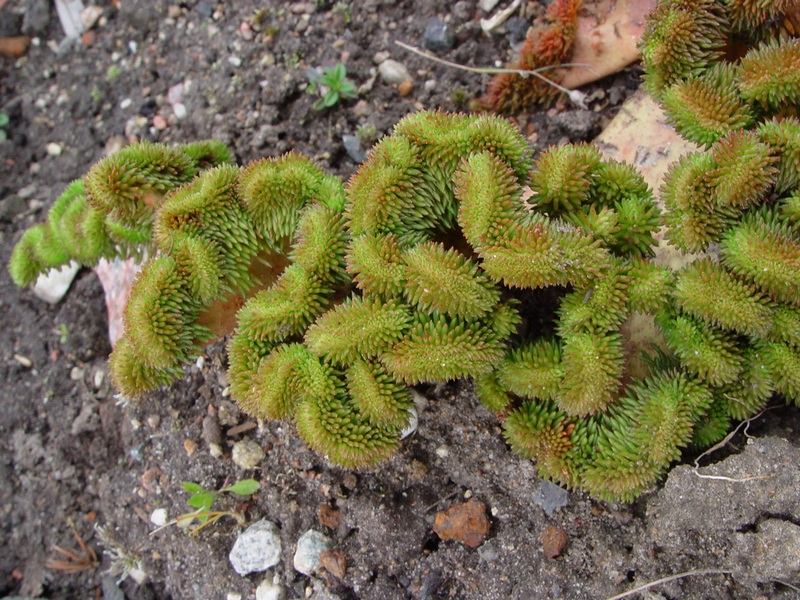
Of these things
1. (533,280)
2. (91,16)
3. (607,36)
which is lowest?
(91,16)

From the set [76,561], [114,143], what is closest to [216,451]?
[76,561]

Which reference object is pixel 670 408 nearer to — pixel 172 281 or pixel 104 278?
pixel 172 281

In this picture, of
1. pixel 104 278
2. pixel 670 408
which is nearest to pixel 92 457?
pixel 104 278

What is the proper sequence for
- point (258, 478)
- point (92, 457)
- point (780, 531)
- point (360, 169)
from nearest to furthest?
1. point (780, 531)
2. point (360, 169)
3. point (258, 478)
4. point (92, 457)

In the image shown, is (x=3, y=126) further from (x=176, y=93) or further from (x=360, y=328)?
(x=360, y=328)

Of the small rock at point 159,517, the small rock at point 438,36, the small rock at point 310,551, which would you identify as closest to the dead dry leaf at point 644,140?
the small rock at point 438,36
